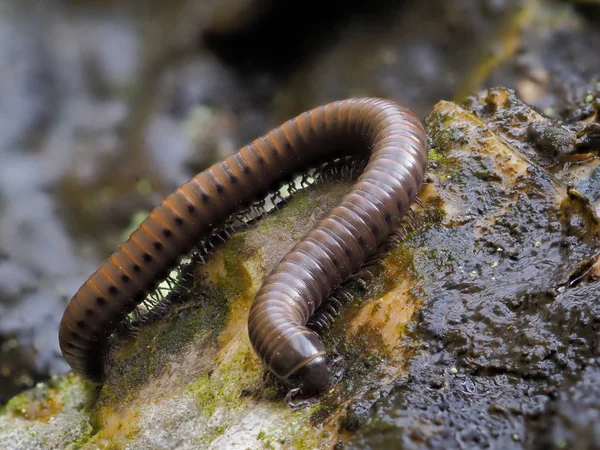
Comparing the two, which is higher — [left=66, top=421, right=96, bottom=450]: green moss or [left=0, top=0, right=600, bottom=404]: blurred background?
[left=0, top=0, right=600, bottom=404]: blurred background

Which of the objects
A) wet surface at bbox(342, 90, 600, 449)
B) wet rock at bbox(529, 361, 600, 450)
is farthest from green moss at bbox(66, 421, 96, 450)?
wet rock at bbox(529, 361, 600, 450)

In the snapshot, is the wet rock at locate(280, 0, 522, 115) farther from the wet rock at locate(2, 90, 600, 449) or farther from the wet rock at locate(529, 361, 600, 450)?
the wet rock at locate(529, 361, 600, 450)

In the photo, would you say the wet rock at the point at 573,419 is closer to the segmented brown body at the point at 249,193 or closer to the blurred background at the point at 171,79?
the segmented brown body at the point at 249,193

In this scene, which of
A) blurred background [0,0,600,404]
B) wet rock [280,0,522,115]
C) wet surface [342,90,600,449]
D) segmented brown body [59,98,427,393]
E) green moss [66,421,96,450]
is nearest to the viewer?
wet surface [342,90,600,449]

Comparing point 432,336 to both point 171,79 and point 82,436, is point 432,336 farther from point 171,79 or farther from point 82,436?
point 171,79

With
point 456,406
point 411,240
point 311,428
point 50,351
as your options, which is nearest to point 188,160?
point 50,351

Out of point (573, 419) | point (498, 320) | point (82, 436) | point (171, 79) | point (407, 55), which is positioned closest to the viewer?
point (573, 419)

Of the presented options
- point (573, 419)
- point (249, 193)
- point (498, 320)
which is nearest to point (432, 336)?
point (498, 320)

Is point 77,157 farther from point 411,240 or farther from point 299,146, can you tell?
point 411,240

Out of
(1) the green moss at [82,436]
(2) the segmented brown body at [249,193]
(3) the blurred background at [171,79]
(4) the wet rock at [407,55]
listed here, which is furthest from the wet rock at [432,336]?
(4) the wet rock at [407,55]
